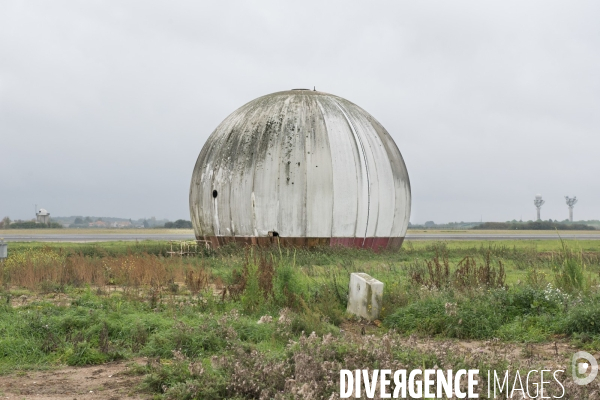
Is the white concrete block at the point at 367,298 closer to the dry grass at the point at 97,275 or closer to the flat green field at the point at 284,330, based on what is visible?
the flat green field at the point at 284,330

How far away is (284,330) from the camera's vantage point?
30.4 ft

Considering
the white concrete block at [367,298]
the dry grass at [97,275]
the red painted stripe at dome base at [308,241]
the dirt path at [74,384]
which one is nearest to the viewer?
the dirt path at [74,384]

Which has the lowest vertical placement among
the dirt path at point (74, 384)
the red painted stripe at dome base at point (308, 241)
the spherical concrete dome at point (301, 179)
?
the dirt path at point (74, 384)

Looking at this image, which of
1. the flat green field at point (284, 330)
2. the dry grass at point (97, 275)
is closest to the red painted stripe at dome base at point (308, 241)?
the dry grass at point (97, 275)

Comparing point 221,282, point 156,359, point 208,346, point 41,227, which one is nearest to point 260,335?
point 208,346

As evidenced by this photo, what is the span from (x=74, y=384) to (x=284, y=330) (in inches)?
115

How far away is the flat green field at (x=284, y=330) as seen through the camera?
6949mm

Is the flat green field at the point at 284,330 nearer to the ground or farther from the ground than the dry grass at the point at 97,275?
nearer to the ground

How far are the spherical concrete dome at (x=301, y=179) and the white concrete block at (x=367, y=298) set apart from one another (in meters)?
12.2

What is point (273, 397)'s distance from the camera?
21.1 feet

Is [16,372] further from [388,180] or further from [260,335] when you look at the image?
[388,180]

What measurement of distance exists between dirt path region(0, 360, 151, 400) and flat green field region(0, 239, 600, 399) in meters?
0.13

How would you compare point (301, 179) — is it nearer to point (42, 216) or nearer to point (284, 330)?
point (284, 330)

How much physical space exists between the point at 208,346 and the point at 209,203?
1740cm
